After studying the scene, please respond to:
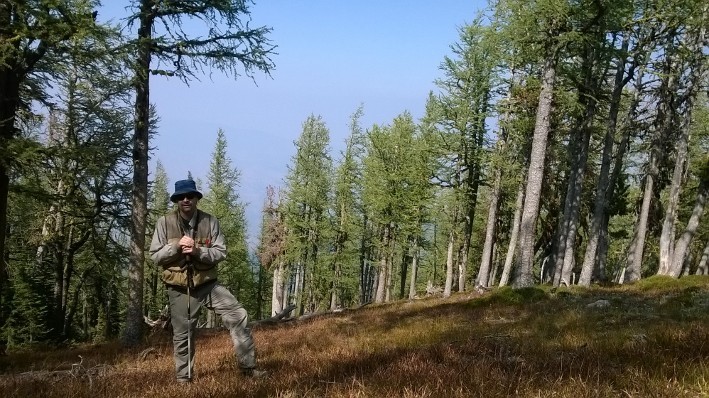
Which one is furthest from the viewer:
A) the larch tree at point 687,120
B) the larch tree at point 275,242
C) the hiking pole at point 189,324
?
the larch tree at point 275,242

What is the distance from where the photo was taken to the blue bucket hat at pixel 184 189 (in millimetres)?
5363

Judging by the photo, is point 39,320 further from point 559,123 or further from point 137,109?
point 559,123

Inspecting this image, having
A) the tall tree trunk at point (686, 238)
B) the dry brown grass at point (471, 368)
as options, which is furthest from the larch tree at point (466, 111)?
the dry brown grass at point (471, 368)

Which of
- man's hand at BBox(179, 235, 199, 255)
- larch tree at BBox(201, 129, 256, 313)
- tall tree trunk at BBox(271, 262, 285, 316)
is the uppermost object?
man's hand at BBox(179, 235, 199, 255)

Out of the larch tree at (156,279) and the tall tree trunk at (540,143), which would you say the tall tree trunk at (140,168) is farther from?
the larch tree at (156,279)

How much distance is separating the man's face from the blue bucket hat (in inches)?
1.9

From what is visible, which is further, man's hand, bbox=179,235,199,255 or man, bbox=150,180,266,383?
man, bbox=150,180,266,383

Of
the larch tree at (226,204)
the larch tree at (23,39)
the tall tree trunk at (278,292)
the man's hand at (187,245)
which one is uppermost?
the larch tree at (23,39)

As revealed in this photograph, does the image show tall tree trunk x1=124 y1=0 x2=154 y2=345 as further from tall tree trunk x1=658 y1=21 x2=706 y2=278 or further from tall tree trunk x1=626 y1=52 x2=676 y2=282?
tall tree trunk x1=658 y1=21 x2=706 y2=278

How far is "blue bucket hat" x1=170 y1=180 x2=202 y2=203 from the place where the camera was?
536cm

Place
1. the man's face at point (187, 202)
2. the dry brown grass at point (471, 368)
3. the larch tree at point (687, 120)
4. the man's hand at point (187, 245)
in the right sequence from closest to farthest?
1. the dry brown grass at point (471, 368)
2. the man's hand at point (187, 245)
3. the man's face at point (187, 202)
4. the larch tree at point (687, 120)

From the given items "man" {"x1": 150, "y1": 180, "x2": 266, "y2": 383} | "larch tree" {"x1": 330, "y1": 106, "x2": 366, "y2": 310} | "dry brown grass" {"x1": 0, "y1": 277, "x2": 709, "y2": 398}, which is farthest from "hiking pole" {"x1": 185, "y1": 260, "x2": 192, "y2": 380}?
"larch tree" {"x1": 330, "y1": 106, "x2": 366, "y2": 310}

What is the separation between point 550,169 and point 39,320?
30.6m

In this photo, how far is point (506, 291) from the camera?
47.4ft
